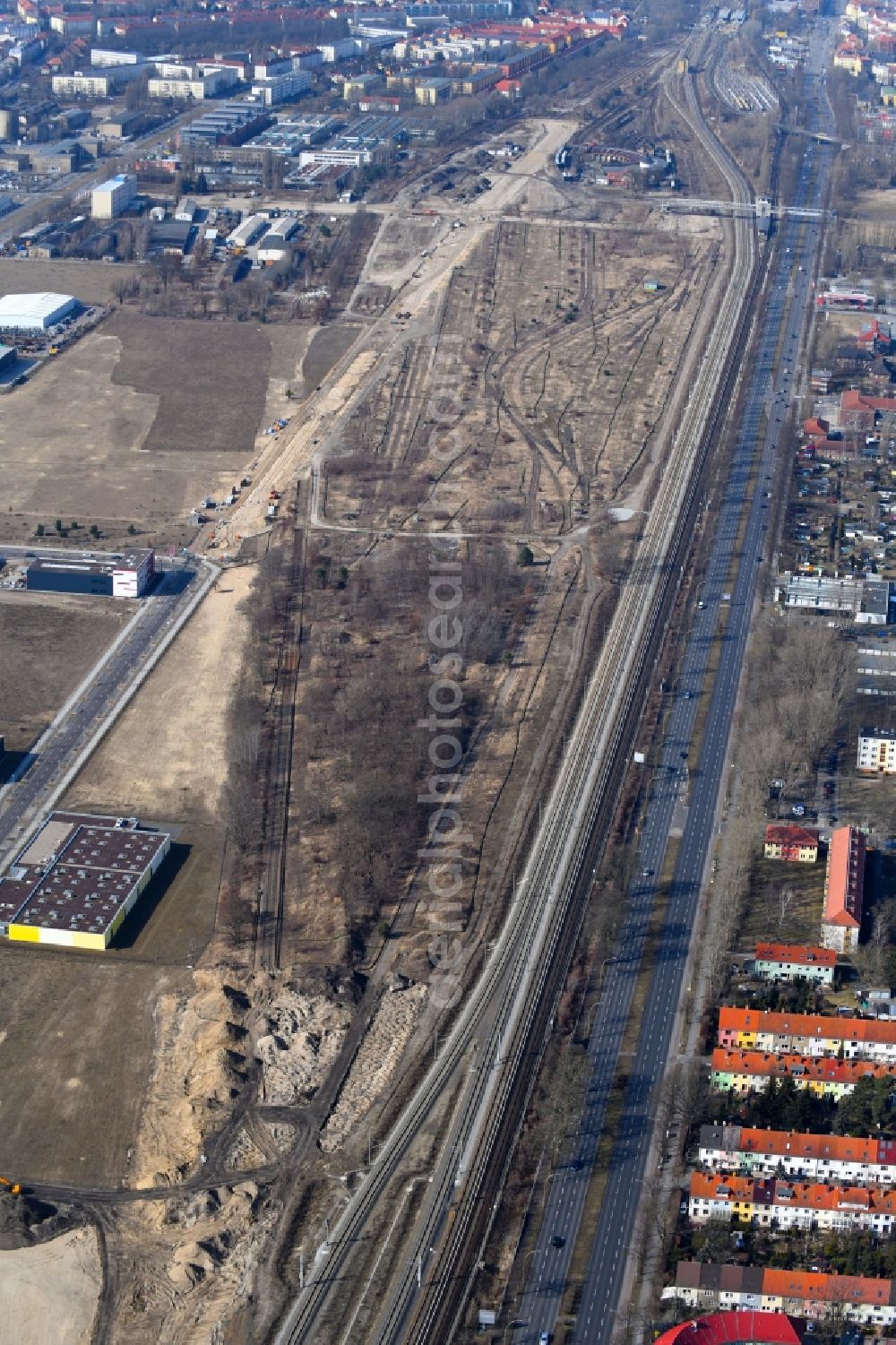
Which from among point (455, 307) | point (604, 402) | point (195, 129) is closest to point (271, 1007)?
point (604, 402)

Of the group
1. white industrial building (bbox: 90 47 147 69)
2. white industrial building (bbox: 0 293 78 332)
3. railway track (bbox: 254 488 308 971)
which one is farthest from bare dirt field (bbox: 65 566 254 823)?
white industrial building (bbox: 90 47 147 69)

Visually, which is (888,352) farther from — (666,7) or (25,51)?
(666,7)

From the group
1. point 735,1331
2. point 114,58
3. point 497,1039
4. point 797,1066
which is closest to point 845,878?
point 797,1066

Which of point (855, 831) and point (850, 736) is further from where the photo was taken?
point (850, 736)

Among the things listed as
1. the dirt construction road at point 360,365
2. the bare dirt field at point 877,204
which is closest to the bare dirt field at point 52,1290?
the dirt construction road at point 360,365

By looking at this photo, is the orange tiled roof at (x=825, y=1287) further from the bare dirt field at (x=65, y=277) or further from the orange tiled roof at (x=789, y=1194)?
the bare dirt field at (x=65, y=277)

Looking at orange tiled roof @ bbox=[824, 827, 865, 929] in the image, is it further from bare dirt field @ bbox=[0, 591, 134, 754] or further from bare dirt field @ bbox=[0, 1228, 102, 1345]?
bare dirt field @ bbox=[0, 591, 134, 754]
